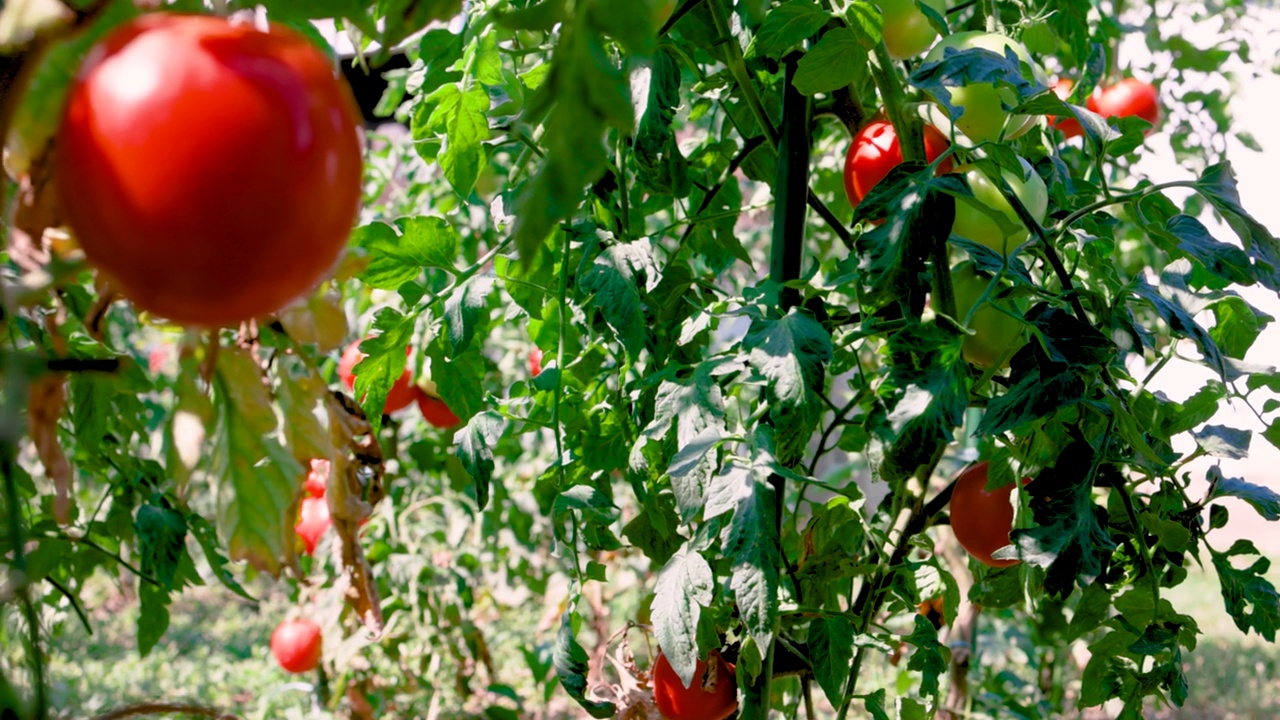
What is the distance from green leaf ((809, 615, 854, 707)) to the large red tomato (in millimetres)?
546

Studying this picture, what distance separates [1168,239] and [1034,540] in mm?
205

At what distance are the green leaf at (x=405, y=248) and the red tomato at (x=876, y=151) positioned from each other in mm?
333

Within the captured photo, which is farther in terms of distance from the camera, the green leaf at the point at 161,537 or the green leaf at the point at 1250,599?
the green leaf at the point at 161,537

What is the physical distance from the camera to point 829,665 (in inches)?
28.9

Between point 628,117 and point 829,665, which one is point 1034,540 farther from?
point 628,117

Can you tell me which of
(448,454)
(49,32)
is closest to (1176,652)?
(49,32)

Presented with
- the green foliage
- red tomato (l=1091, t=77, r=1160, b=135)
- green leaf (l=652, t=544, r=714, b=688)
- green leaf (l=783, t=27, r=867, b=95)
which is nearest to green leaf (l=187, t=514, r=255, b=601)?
the green foliage

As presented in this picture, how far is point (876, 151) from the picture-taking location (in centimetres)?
77

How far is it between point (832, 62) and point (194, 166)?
0.46m

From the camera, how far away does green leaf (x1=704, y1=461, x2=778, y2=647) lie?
0.60 metres

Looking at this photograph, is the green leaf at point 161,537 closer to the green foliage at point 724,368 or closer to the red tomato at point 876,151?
the green foliage at point 724,368

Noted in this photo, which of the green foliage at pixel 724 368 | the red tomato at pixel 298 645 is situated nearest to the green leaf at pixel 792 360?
the green foliage at pixel 724 368

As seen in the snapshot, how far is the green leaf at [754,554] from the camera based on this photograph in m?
0.60

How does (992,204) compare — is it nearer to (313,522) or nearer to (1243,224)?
(1243,224)
